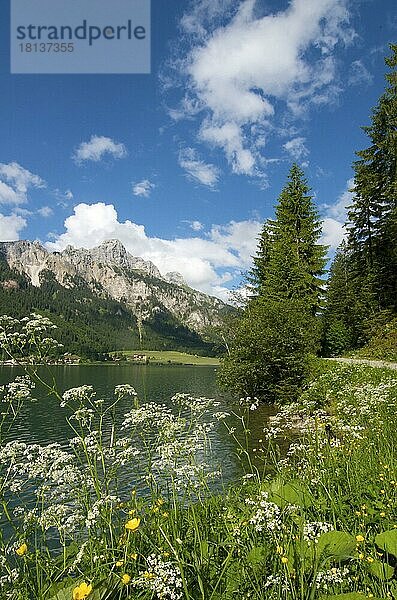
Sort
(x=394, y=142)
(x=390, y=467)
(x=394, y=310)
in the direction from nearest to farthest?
(x=390, y=467)
(x=394, y=142)
(x=394, y=310)

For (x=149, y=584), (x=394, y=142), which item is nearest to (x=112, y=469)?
(x=149, y=584)

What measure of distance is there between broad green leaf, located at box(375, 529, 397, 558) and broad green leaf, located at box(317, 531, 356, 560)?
45 cm

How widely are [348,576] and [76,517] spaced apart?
2093 mm

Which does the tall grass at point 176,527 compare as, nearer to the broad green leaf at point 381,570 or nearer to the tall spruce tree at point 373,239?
the broad green leaf at point 381,570

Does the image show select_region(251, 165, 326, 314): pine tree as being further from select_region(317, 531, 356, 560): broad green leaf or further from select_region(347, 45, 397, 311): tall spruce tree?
select_region(317, 531, 356, 560): broad green leaf

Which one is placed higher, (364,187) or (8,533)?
(364,187)

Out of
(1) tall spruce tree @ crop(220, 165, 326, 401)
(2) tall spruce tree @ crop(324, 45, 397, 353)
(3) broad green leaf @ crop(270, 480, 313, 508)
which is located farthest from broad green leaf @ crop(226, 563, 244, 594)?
(2) tall spruce tree @ crop(324, 45, 397, 353)

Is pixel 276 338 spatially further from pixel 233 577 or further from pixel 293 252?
pixel 233 577

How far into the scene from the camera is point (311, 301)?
3506cm

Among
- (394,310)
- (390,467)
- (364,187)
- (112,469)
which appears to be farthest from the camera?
(364,187)

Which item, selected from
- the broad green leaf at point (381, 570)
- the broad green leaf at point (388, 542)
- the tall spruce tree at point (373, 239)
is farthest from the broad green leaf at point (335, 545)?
the tall spruce tree at point (373, 239)

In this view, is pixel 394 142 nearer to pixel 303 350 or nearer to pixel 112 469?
pixel 303 350

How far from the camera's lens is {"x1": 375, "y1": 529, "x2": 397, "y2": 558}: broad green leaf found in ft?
9.62

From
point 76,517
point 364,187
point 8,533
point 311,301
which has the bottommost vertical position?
point 8,533
